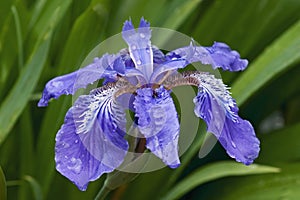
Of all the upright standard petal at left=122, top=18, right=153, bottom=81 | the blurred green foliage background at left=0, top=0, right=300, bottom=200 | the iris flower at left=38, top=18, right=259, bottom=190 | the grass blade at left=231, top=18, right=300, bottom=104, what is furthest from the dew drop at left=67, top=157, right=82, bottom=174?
the grass blade at left=231, top=18, right=300, bottom=104

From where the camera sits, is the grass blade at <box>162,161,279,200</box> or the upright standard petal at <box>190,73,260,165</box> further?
the grass blade at <box>162,161,279,200</box>

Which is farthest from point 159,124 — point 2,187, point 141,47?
point 2,187

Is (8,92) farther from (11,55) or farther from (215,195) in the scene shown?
(215,195)

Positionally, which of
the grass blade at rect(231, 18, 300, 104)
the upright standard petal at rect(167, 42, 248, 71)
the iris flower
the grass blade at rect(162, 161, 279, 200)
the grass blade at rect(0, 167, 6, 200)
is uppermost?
the upright standard petal at rect(167, 42, 248, 71)

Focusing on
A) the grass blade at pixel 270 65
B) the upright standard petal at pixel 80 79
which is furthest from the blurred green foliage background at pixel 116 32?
the upright standard petal at pixel 80 79

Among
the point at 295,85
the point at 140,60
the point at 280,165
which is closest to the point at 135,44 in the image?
the point at 140,60

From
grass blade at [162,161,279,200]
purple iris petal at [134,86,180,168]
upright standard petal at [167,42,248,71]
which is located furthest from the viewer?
grass blade at [162,161,279,200]

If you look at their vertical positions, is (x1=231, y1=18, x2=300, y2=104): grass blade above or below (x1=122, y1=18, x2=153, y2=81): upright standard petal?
below

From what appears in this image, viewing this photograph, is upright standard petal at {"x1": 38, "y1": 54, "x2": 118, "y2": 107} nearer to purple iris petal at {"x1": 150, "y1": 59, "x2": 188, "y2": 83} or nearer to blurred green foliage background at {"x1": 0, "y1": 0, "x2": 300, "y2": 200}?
purple iris petal at {"x1": 150, "y1": 59, "x2": 188, "y2": 83}
